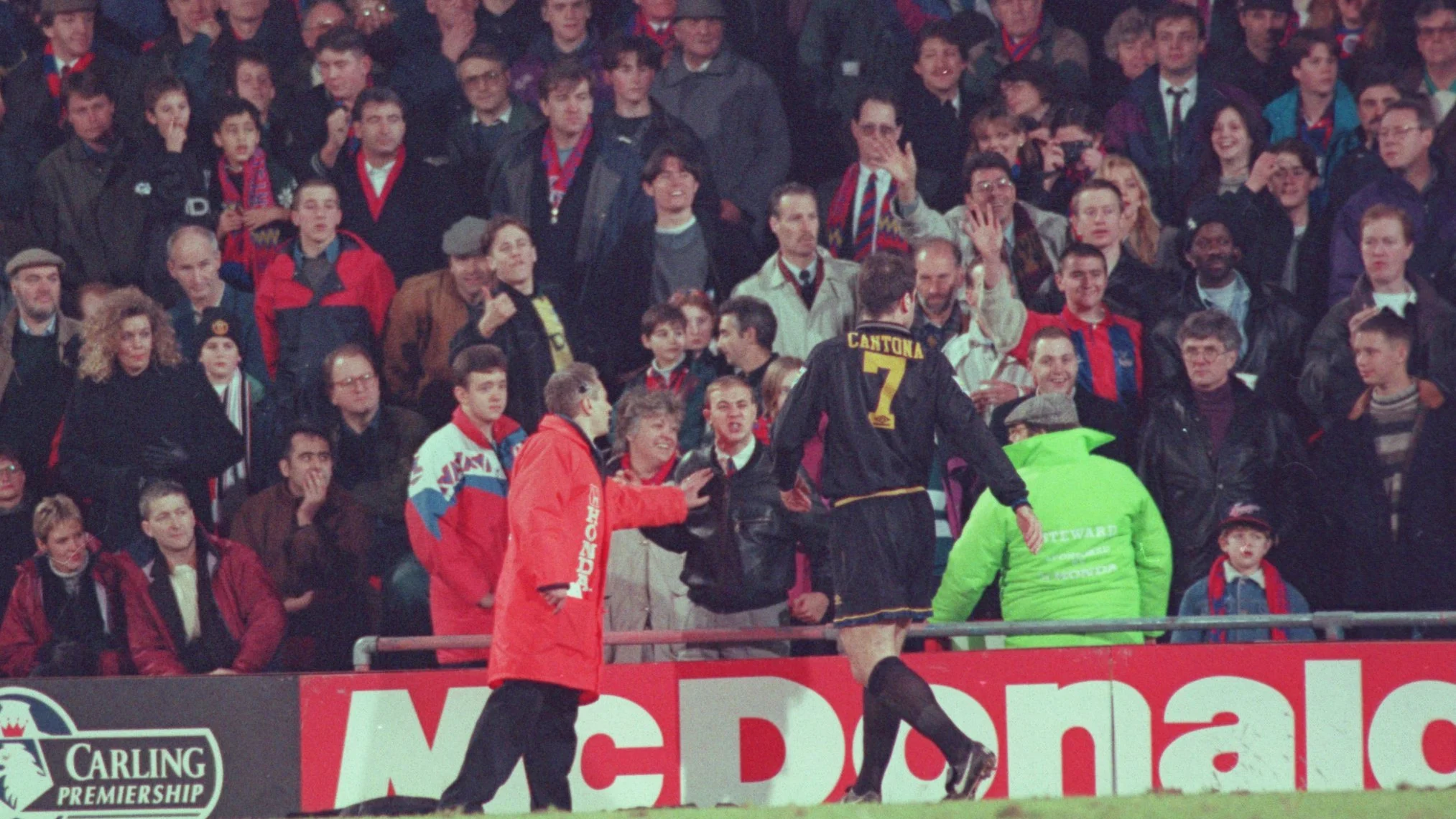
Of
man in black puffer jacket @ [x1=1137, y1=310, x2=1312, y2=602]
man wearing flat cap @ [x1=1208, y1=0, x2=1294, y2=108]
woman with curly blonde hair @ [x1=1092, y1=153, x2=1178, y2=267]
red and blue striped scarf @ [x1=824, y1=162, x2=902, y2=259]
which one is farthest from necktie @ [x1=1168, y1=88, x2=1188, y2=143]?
man in black puffer jacket @ [x1=1137, y1=310, x2=1312, y2=602]

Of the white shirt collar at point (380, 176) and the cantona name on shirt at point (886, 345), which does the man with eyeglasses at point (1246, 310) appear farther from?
the white shirt collar at point (380, 176)

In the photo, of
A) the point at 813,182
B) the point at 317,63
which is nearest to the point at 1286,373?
the point at 813,182

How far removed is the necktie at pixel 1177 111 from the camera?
10750 mm

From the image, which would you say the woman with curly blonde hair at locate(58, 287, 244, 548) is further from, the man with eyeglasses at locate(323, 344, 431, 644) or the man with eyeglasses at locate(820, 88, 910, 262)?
the man with eyeglasses at locate(820, 88, 910, 262)

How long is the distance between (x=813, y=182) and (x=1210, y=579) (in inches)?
167

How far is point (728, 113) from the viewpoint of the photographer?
36.1 ft

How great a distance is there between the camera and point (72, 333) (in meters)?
10.3

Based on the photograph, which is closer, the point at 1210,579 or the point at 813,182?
the point at 1210,579

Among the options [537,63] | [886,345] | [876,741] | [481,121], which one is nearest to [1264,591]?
[876,741]

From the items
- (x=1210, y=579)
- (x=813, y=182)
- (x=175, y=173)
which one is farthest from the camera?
(x=813, y=182)

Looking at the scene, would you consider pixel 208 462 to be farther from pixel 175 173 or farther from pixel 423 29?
pixel 423 29

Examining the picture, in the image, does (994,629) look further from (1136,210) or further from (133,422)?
(133,422)

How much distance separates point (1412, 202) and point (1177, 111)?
143cm

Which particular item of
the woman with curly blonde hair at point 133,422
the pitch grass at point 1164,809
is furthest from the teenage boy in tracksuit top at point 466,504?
the pitch grass at point 1164,809
